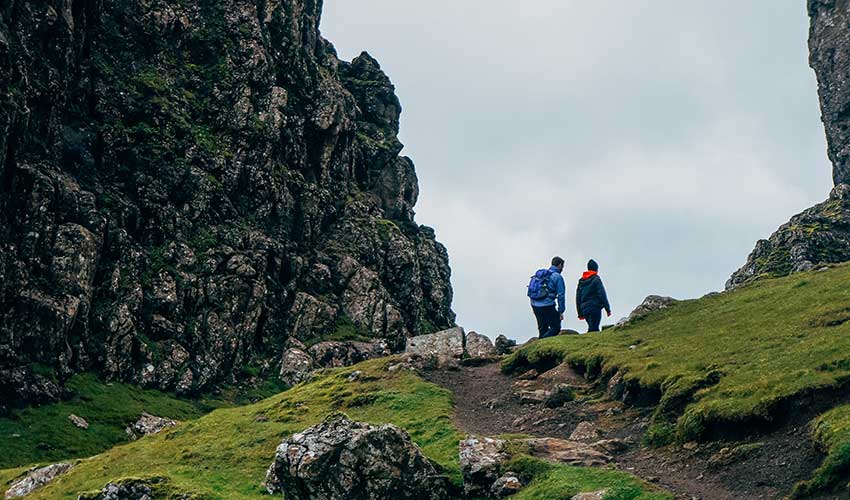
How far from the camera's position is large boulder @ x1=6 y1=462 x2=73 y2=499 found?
45.2m

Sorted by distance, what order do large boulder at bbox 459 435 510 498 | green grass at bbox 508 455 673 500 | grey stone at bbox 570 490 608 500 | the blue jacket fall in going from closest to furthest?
1. green grass at bbox 508 455 673 500
2. grey stone at bbox 570 490 608 500
3. large boulder at bbox 459 435 510 498
4. the blue jacket

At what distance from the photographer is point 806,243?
3826 inches

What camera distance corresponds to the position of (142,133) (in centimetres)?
9812

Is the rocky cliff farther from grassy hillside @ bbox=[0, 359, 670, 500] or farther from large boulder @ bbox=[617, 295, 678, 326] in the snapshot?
grassy hillside @ bbox=[0, 359, 670, 500]

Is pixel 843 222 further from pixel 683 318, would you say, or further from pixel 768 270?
pixel 683 318

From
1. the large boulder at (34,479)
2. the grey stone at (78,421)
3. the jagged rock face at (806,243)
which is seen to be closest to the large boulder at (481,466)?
the large boulder at (34,479)

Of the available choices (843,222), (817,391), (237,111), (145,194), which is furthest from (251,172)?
(817,391)

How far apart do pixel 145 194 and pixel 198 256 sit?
9906 millimetres

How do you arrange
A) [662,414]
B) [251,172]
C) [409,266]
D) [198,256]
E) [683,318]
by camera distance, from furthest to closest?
[409,266] → [251,172] → [198,256] → [683,318] → [662,414]

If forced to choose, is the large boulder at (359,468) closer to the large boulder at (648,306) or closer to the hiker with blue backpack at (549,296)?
the hiker with blue backpack at (549,296)

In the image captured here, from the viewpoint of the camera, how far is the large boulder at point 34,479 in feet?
148

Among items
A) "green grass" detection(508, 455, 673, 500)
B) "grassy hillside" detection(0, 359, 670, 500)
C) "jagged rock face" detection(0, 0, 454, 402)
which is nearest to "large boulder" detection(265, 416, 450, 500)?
"grassy hillside" detection(0, 359, 670, 500)

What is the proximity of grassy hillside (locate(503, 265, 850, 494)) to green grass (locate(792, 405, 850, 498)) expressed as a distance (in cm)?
9

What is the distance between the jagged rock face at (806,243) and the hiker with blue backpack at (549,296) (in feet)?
144
